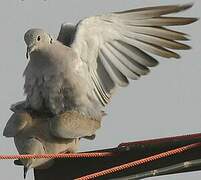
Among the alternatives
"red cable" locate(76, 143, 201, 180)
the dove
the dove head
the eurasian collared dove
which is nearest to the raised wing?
the eurasian collared dove

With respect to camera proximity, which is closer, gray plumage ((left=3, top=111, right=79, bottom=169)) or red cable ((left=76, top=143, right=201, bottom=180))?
red cable ((left=76, top=143, right=201, bottom=180))

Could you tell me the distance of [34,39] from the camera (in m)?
4.41

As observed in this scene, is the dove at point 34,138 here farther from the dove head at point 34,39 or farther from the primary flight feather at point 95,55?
the dove head at point 34,39

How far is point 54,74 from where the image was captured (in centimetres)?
439

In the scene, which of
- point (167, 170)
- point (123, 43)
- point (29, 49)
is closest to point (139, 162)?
point (167, 170)

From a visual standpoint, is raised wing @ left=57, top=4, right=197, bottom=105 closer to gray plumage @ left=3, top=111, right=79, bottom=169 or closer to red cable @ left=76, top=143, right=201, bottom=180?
gray plumage @ left=3, top=111, right=79, bottom=169

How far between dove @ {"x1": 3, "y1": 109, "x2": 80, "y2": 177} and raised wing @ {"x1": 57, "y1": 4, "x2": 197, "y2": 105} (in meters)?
0.44

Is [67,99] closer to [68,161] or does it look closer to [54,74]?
[54,74]

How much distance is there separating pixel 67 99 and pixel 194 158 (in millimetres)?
1040

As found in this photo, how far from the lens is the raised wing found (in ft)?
15.0

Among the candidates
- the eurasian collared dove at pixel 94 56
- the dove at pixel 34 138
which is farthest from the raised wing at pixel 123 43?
the dove at pixel 34 138

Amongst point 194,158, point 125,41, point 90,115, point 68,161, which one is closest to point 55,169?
point 68,161

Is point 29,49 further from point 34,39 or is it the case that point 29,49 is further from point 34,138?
point 34,138

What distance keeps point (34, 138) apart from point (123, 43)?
924 mm
